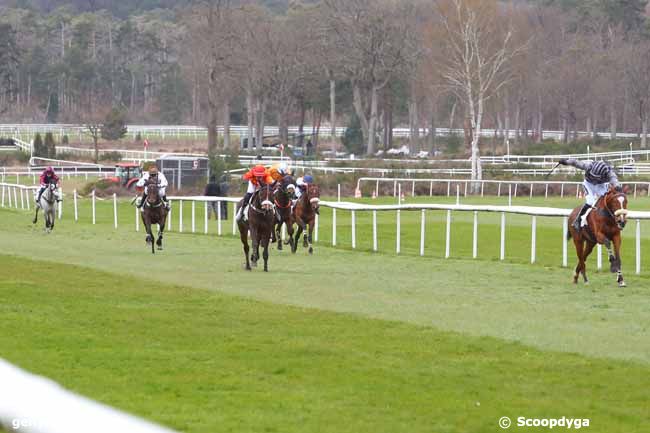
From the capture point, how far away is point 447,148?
8862 cm

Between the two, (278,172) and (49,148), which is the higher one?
(278,172)

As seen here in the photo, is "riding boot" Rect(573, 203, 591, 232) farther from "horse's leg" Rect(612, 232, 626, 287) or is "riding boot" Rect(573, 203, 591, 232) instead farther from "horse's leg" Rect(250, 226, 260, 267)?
"horse's leg" Rect(250, 226, 260, 267)

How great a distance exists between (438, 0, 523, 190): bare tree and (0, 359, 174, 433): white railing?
54108 millimetres

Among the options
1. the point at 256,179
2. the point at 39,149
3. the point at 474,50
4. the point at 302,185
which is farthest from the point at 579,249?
the point at 39,149

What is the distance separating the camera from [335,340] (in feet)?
38.7

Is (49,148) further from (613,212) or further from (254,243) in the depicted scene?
(613,212)

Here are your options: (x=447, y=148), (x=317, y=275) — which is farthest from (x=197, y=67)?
(x=317, y=275)

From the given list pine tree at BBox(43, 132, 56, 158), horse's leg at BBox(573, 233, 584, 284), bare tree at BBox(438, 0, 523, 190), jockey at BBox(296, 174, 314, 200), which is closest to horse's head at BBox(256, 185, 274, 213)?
horse's leg at BBox(573, 233, 584, 284)

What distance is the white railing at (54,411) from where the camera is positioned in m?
4.09

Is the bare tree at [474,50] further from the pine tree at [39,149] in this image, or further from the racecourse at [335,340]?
the racecourse at [335,340]

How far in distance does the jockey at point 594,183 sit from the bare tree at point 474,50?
40.3 meters

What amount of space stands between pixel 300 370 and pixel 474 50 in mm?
55696

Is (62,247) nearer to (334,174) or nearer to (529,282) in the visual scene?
(529,282)

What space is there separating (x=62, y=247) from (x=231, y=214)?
613 inches
